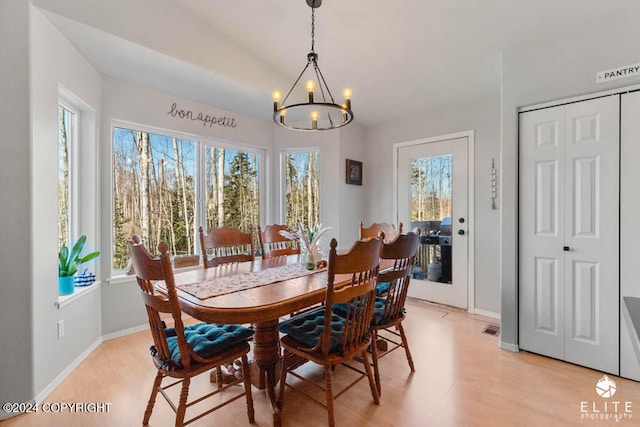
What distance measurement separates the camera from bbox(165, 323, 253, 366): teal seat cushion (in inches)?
60.1

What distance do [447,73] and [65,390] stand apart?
13.4ft

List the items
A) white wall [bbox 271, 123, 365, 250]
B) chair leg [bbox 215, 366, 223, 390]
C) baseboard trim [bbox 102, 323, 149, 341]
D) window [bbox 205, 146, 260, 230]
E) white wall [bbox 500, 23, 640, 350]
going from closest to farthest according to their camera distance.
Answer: chair leg [bbox 215, 366, 223, 390] → white wall [bbox 500, 23, 640, 350] → baseboard trim [bbox 102, 323, 149, 341] → window [bbox 205, 146, 260, 230] → white wall [bbox 271, 123, 365, 250]

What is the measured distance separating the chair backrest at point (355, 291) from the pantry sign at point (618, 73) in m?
2.14

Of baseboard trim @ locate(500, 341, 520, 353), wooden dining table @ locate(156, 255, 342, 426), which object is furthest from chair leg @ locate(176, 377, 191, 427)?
baseboard trim @ locate(500, 341, 520, 353)

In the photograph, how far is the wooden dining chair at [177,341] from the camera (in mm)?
1364

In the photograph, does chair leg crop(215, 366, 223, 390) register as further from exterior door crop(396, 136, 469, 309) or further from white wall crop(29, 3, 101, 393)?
exterior door crop(396, 136, 469, 309)

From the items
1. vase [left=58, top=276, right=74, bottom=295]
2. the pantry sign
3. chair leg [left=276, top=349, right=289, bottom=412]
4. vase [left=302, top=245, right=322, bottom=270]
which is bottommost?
chair leg [left=276, top=349, right=289, bottom=412]

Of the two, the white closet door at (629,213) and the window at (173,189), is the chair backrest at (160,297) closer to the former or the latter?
the window at (173,189)

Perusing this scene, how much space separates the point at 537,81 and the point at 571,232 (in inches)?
48.6

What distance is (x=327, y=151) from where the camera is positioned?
4.04 metres

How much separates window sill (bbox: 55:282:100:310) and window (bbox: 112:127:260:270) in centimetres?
38

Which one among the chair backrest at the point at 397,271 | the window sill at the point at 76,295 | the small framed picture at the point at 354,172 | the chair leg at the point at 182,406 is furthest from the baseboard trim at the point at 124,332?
the small framed picture at the point at 354,172

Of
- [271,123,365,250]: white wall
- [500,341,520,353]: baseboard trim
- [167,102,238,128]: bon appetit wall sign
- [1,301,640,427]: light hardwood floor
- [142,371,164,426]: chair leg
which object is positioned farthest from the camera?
[271,123,365,250]: white wall

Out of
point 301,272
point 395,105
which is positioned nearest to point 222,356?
point 301,272
